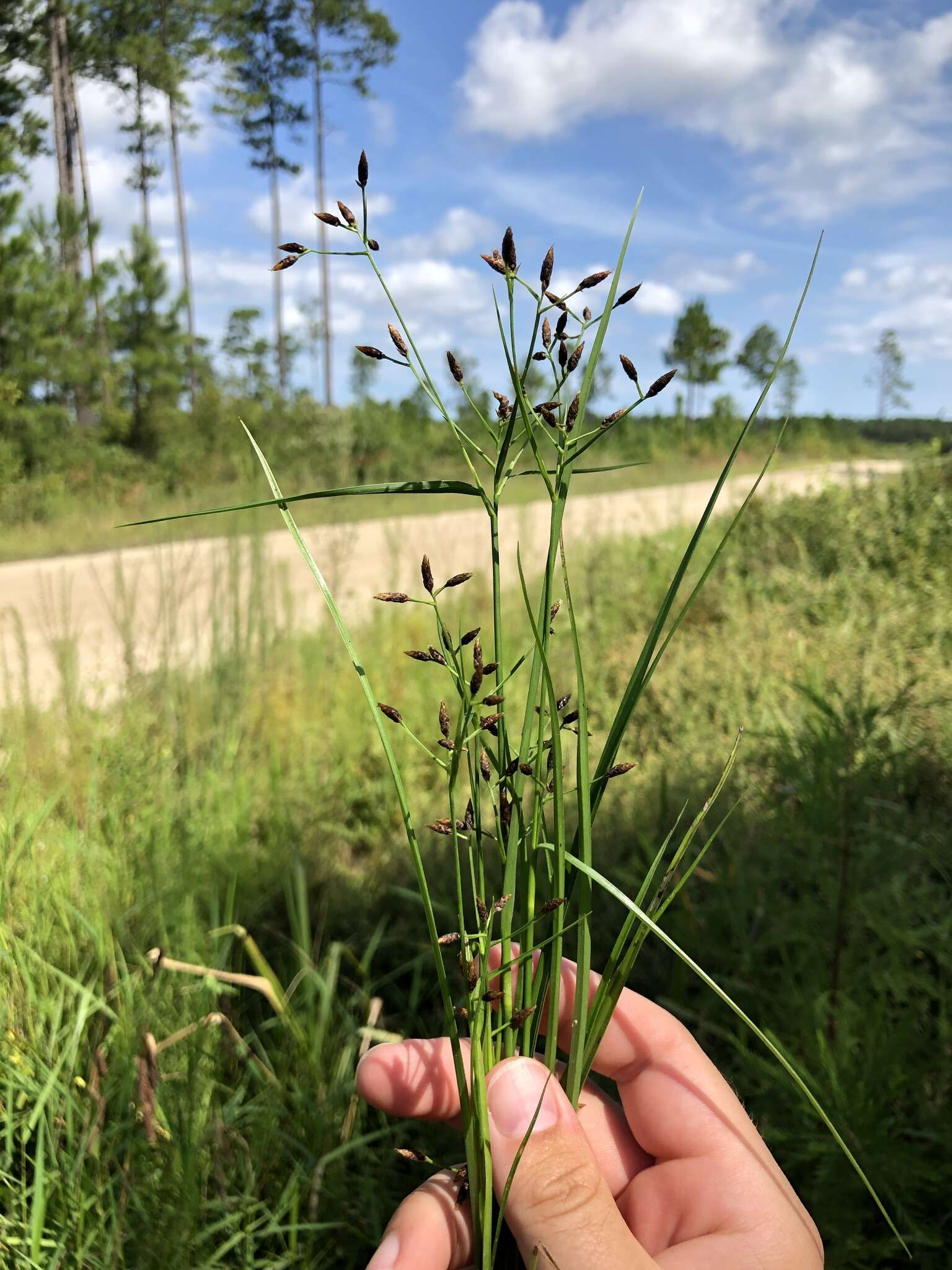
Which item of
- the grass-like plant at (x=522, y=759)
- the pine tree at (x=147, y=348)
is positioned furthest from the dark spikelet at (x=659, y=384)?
the pine tree at (x=147, y=348)

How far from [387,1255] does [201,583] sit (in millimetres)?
3716

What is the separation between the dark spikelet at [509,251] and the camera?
0.61 m

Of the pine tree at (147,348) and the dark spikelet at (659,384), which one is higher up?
the pine tree at (147,348)

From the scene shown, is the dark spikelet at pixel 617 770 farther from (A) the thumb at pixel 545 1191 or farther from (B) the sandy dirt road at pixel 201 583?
(B) the sandy dirt road at pixel 201 583

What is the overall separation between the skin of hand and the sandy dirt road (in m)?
2.25

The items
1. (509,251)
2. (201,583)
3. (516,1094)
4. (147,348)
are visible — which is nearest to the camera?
(509,251)

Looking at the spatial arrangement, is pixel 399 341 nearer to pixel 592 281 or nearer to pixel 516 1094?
pixel 592 281

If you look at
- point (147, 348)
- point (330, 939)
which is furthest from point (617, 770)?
point (147, 348)

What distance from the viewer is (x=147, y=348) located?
46.9 ft

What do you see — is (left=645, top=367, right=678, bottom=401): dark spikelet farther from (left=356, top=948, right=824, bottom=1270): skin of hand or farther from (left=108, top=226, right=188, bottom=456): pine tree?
(left=108, top=226, right=188, bottom=456): pine tree

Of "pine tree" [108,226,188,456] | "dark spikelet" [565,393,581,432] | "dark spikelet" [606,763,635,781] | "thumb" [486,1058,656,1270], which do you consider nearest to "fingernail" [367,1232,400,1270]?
"thumb" [486,1058,656,1270]

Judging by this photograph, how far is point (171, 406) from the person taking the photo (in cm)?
1416

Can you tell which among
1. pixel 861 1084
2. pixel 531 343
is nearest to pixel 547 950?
pixel 531 343

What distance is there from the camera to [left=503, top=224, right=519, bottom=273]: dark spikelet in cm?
61
